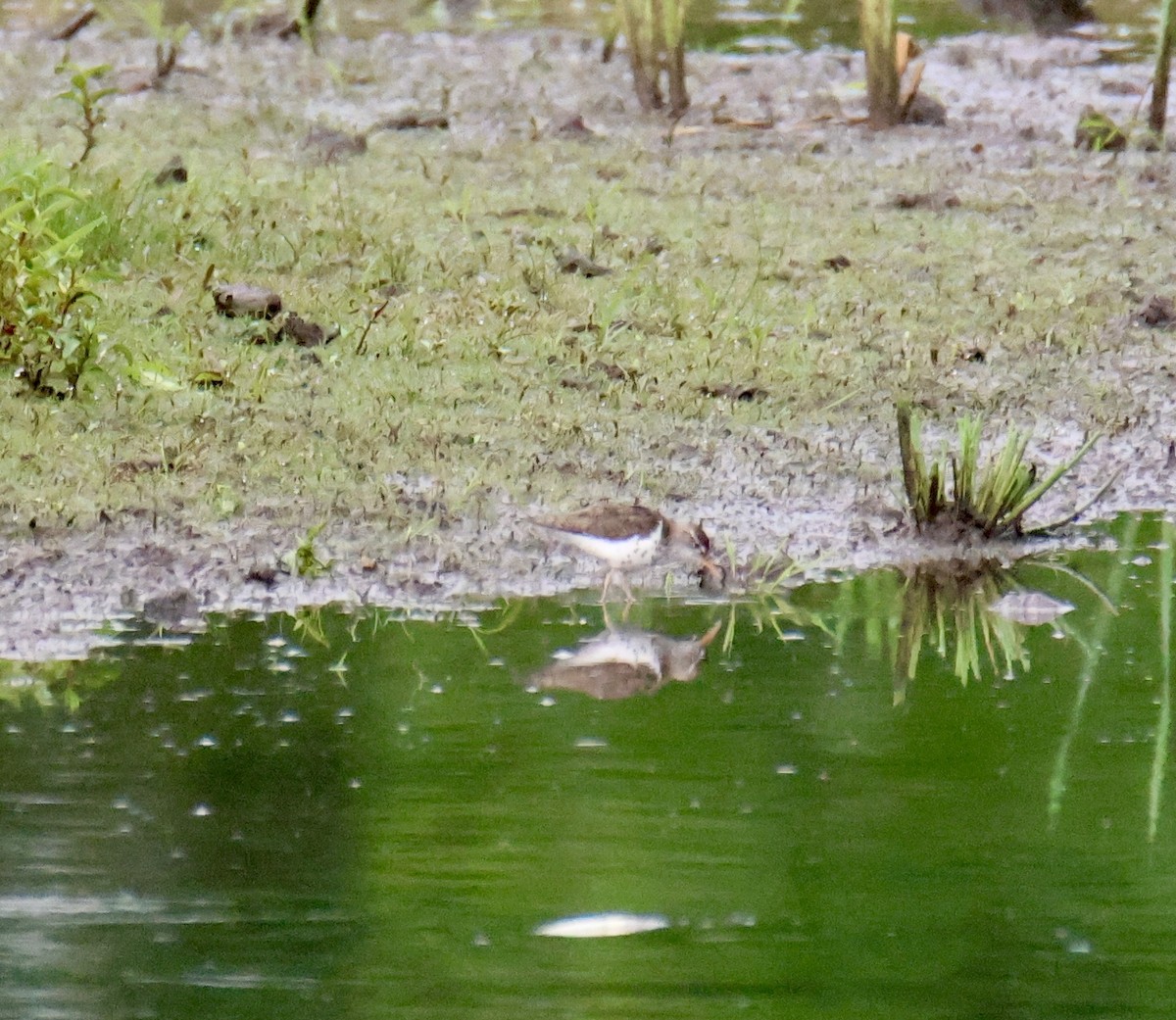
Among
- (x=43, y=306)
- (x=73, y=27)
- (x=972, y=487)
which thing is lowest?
(x=972, y=487)

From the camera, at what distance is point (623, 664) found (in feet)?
16.9

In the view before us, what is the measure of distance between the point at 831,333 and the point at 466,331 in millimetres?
1235

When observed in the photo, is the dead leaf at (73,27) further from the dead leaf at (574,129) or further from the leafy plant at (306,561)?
the leafy plant at (306,561)

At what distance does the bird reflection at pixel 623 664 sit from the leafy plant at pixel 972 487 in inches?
37.6

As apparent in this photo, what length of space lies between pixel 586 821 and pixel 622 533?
150 cm

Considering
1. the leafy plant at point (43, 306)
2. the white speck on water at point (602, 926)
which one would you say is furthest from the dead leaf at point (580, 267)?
the white speck on water at point (602, 926)

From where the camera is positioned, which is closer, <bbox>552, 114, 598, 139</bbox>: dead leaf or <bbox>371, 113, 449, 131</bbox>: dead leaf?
<bbox>552, 114, 598, 139</bbox>: dead leaf

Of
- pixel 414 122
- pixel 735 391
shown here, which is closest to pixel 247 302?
pixel 735 391

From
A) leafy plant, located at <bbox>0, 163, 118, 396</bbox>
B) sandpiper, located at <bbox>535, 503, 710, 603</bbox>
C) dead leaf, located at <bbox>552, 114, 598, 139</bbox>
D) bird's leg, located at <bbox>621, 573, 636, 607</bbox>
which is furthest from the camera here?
dead leaf, located at <bbox>552, 114, 598, 139</bbox>

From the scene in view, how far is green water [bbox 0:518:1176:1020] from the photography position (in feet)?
11.3

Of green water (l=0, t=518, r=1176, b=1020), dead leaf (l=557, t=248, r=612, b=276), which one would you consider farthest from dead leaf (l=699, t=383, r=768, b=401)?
green water (l=0, t=518, r=1176, b=1020)

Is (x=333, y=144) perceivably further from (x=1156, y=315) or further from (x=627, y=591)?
(x=627, y=591)

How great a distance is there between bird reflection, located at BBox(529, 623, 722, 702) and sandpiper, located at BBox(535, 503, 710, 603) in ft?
0.76

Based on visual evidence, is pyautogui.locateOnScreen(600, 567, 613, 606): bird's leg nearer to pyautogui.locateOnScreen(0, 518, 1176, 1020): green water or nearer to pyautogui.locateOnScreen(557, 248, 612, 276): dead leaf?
pyautogui.locateOnScreen(0, 518, 1176, 1020): green water
